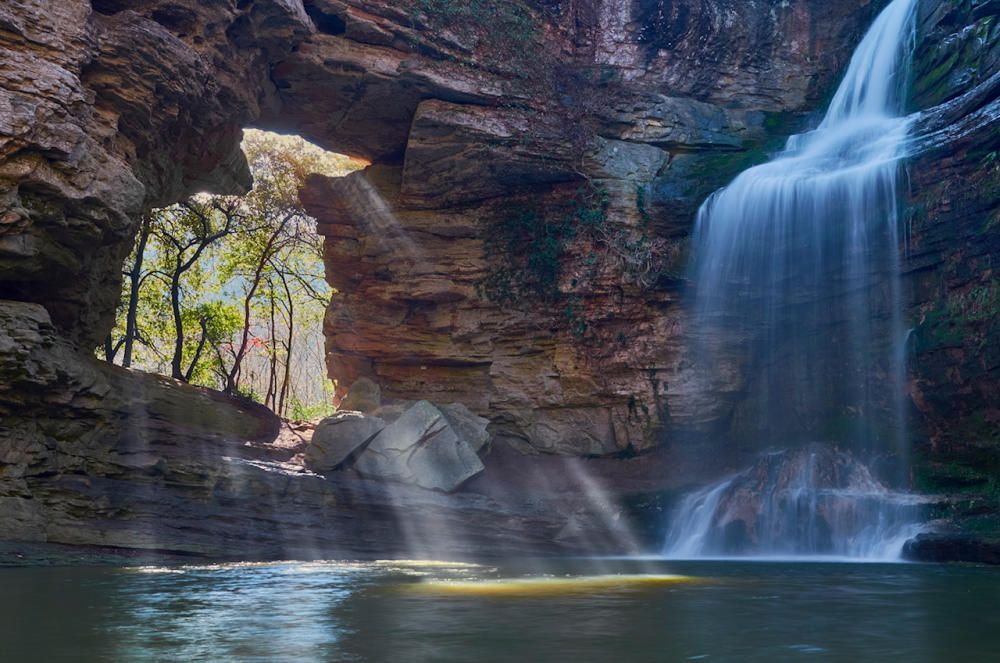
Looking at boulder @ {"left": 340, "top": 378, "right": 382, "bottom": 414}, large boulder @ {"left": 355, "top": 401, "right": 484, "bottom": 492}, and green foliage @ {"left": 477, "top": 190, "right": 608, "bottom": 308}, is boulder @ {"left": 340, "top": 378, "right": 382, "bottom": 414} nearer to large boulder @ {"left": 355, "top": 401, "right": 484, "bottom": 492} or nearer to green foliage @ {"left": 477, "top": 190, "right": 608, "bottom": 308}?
large boulder @ {"left": 355, "top": 401, "right": 484, "bottom": 492}

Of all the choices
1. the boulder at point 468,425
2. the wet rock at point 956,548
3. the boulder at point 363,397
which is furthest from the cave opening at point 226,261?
the wet rock at point 956,548

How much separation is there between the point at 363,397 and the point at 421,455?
384cm

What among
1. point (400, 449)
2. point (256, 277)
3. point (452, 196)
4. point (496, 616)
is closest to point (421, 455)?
point (400, 449)

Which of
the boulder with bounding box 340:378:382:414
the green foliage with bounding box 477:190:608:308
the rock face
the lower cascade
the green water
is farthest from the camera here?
the green foliage with bounding box 477:190:608:308

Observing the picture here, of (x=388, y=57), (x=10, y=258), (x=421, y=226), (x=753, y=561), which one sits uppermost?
(x=388, y=57)

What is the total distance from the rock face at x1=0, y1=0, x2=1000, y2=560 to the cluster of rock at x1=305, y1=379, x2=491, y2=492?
4.1 inches

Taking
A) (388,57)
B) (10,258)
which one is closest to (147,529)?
(10,258)

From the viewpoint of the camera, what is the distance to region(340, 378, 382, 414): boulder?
18.3 metres

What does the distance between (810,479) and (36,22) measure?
45.9 ft

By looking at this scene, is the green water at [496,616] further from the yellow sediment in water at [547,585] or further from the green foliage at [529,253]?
the green foliage at [529,253]

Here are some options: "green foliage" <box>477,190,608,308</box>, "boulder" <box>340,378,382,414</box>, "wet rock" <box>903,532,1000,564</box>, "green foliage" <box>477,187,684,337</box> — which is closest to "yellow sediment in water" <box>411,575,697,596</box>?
"wet rock" <box>903,532,1000,564</box>

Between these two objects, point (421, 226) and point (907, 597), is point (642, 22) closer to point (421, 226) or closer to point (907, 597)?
point (421, 226)

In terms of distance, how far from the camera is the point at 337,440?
49.0 feet

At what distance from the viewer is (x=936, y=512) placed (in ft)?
40.3
